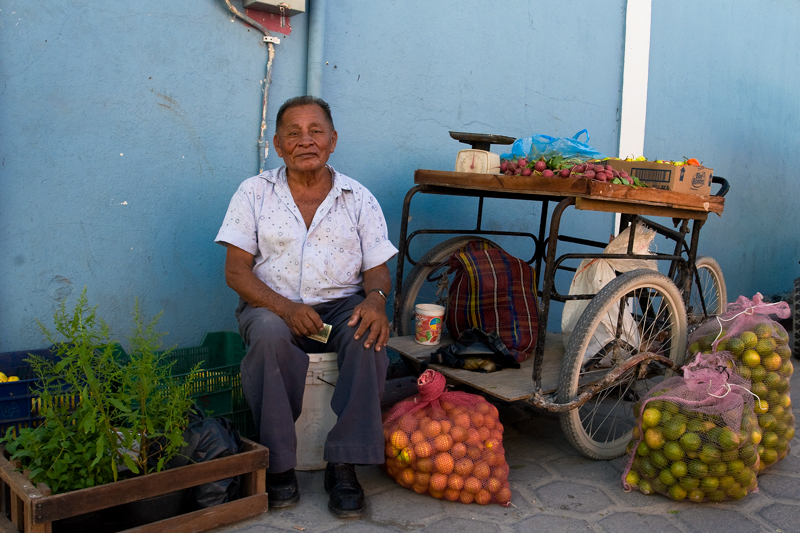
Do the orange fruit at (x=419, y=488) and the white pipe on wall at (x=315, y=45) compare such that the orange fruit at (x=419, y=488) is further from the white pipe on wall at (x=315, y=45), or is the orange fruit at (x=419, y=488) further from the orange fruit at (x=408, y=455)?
the white pipe on wall at (x=315, y=45)

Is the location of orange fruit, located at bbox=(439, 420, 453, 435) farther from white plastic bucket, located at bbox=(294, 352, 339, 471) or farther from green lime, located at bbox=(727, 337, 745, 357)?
green lime, located at bbox=(727, 337, 745, 357)

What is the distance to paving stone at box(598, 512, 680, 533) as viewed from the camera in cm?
227

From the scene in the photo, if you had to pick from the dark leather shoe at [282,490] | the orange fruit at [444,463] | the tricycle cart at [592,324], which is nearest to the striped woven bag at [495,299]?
the tricycle cart at [592,324]

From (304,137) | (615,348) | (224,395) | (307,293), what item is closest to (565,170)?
(615,348)

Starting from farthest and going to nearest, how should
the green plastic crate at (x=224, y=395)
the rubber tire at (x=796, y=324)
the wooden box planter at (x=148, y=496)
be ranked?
the rubber tire at (x=796, y=324) → the green plastic crate at (x=224, y=395) → the wooden box planter at (x=148, y=496)

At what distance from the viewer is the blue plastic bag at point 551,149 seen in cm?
310

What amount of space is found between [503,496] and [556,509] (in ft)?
0.68

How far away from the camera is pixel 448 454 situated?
7.72ft

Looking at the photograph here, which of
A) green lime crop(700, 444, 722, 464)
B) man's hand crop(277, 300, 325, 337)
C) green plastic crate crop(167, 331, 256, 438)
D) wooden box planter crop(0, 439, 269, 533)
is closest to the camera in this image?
wooden box planter crop(0, 439, 269, 533)

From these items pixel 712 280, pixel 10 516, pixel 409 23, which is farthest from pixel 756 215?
pixel 10 516

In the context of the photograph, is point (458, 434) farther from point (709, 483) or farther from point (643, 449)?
point (709, 483)

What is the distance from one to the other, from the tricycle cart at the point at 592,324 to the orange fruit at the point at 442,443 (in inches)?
12.1

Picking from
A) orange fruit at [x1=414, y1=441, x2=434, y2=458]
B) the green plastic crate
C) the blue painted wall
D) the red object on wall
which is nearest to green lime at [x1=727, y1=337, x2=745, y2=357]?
orange fruit at [x1=414, y1=441, x2=434, y2=458]

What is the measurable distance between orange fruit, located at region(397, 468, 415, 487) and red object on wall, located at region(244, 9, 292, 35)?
83.4 inches
